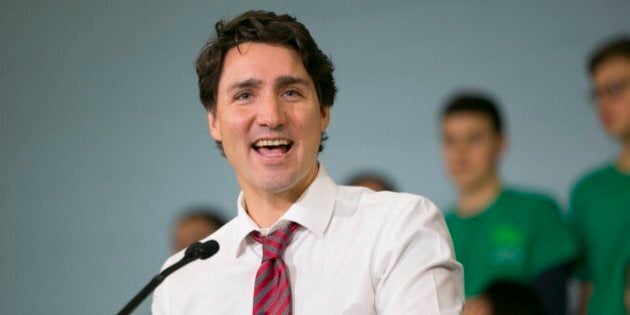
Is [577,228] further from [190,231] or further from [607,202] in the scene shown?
[190,231]

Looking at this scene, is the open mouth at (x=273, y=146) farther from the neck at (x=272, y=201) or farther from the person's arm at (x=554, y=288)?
the person's arm at (x=554, y=288)

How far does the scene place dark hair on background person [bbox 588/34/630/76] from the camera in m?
3.13

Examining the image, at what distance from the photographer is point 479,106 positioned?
333 centimetres

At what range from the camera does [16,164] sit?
436 centimetres

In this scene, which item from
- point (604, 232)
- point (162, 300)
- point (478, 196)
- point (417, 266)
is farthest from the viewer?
point (478, 196)

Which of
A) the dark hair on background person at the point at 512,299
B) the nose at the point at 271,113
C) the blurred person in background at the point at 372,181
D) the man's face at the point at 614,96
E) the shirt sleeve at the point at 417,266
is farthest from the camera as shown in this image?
the blurred person in background at the point at 372,181

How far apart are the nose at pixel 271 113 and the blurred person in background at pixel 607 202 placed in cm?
146

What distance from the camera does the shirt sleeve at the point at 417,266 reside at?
1.71 m

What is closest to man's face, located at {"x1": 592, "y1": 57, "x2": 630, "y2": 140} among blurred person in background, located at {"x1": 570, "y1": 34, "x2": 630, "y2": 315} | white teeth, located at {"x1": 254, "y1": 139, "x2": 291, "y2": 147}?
blurred person in background, located at {"x1": 570, "y1": 34, "x2": 630, "y2": 315}

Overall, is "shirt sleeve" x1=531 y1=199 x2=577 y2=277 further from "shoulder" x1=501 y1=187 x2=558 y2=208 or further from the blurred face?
the blurred face

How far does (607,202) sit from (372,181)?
2.68ft

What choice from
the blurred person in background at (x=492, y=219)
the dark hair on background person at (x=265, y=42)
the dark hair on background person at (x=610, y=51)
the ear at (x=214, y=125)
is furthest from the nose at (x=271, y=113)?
the dark hair on background person at (x=610, y=51)

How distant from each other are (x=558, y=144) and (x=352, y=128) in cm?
76

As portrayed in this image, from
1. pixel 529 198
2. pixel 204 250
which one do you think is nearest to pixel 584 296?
pixel 529 198
